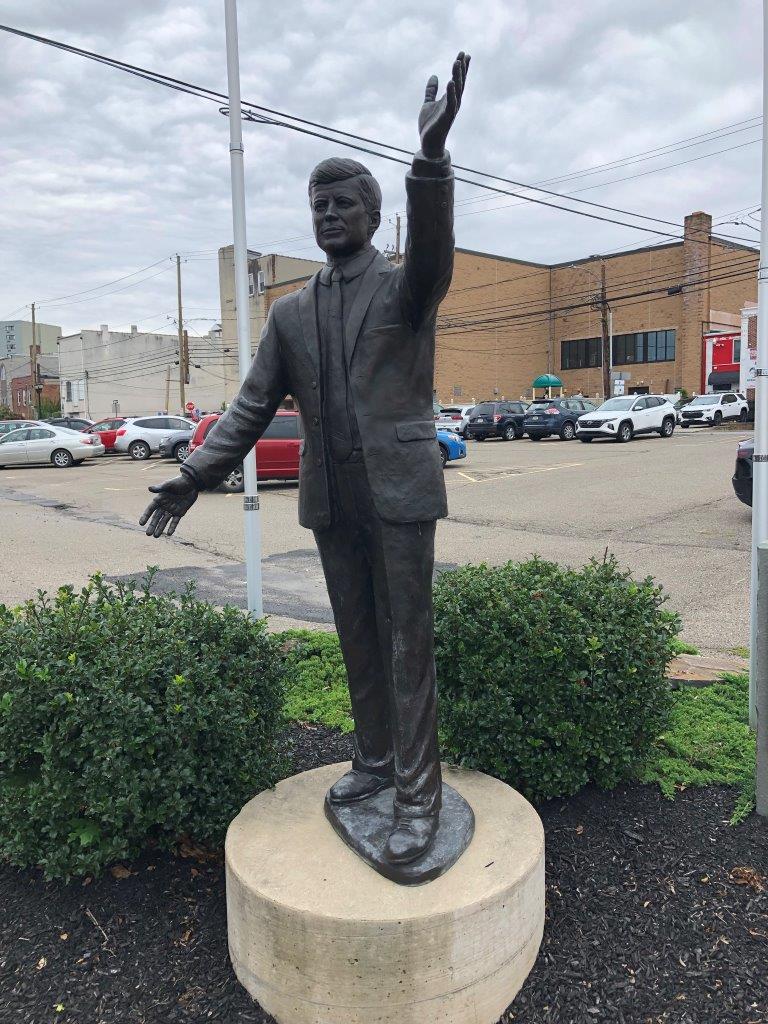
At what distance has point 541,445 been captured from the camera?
2744 cm

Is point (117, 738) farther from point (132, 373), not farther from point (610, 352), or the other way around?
point (132, 373)

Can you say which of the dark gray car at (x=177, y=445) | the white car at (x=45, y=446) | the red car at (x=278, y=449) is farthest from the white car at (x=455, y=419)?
the red car at (x=278, y=449)

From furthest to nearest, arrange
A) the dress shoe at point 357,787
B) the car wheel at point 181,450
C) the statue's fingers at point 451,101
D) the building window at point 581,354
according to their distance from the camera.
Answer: the building window at point 581,354
the car wheel at point 181,450
the dress shoe at point 357,787
the statue's fingers at point 451,101

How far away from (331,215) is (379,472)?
31.7 inches

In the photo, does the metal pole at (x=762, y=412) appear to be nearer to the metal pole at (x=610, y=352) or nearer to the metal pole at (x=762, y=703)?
the metal pole at (x=762, y=703)

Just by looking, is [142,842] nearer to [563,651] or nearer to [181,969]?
[181,969]

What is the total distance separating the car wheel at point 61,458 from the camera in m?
24.9

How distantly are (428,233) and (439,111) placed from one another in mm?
295

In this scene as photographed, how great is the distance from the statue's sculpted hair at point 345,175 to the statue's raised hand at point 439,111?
0.46 m

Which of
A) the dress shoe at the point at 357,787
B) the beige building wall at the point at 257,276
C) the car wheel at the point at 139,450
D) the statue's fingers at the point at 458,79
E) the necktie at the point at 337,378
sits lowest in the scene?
the dress shoe at the point at 357,787

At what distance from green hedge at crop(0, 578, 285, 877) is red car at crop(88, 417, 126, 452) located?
26.8 metres

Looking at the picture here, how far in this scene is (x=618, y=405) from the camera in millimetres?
27875

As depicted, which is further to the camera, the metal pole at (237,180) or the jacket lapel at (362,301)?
the metal pole at (237,180)

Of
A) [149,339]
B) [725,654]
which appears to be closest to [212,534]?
[725,654]
